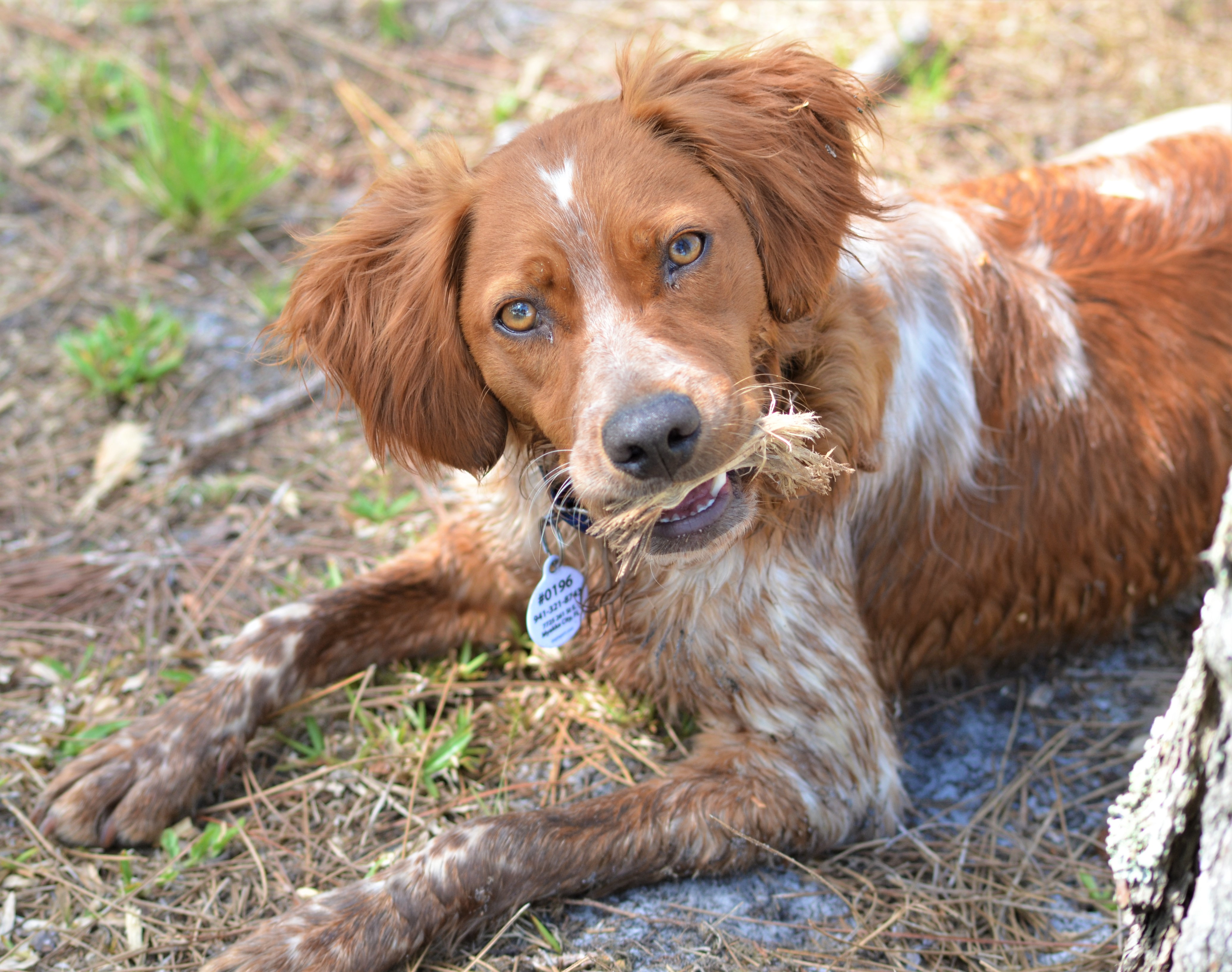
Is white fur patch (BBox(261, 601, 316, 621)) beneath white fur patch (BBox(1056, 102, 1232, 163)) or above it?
beneath

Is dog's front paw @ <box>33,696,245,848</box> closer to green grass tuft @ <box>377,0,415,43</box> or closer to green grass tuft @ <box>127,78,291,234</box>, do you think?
green grass tuft @ <box>127,78,291,234</box>

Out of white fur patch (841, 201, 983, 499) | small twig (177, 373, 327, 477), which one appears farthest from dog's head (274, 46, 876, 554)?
small twig (177, 373, 327, 477)

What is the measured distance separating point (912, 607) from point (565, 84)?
10.8 ft

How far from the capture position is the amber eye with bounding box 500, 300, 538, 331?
2.32 m

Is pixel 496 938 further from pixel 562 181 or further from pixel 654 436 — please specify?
pixel 562 181

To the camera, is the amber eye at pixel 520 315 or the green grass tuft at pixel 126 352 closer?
the amber eye at pixel 520 315

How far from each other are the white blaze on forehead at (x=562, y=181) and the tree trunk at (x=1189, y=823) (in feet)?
4.59

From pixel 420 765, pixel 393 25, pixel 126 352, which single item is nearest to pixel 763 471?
pixel 420 765

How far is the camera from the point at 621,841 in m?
2.45

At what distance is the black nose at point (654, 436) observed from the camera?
203 cm

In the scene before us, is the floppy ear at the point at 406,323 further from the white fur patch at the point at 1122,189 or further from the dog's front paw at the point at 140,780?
the white fur patch at the point at 1122,189

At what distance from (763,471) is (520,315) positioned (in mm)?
650

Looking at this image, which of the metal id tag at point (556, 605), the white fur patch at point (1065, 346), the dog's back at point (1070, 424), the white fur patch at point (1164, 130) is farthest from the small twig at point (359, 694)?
the white fur patch at point (1164, 130)

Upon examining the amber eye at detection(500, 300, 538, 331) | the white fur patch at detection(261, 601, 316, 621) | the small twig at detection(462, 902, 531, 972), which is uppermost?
the amber eye at detection(500, 300, 538, 331)
